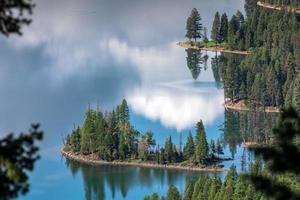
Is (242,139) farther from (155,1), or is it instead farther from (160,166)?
(155,1)

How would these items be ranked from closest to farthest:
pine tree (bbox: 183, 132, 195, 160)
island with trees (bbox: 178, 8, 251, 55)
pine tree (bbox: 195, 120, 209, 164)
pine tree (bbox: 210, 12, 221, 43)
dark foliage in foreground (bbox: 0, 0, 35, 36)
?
dark foliage in foreground (bbox: 0, 0, 35, 36) < pine tree (bbox: 195, 120, 209, 164) < pine tree (bbox: 183, 132, 195, 160) < island with trees (bbox: 178, 8, 251, 55) < pine tree (bbox: 210, 12, 221, 43)

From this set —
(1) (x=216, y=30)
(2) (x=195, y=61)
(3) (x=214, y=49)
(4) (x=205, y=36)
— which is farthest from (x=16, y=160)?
(4) (x=205, y=36)

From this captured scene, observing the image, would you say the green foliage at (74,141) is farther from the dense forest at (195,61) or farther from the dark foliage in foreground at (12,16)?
the dark foliage in foreground at (12,16)

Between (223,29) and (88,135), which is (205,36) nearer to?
(223,29)

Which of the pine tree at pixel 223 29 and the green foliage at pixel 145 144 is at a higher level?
the pine tree at pixel 223 29

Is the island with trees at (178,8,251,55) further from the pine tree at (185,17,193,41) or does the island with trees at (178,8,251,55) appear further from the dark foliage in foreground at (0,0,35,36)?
Answer: the dark foliage in foreground at (0,0,35,36)

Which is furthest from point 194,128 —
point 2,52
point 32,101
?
point 2,52

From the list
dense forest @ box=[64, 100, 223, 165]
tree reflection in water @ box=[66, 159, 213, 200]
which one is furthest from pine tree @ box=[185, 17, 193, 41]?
tree reflection in water @ box=[66, 159, 213, 200]

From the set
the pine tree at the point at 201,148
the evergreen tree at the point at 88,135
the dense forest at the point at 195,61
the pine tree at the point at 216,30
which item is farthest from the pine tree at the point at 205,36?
the pine tree at the point at 201,148
